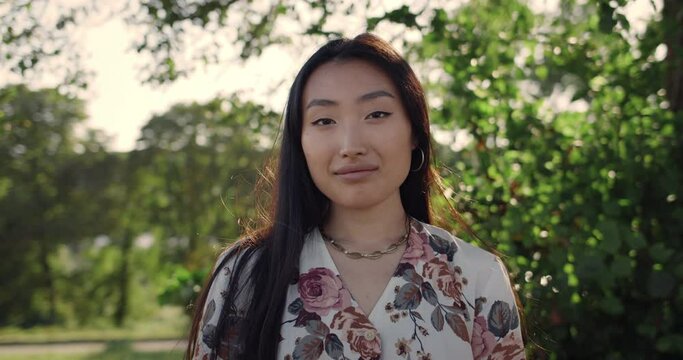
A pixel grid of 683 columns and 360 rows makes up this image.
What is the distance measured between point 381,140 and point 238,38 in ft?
8.76

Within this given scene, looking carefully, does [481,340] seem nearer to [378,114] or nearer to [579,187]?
[378,114]

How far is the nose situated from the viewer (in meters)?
1.98

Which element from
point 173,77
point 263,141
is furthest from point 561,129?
point 173,77

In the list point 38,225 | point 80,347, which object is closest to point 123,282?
point 38,225

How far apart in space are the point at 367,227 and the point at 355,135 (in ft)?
0.74

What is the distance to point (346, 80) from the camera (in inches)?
81.3

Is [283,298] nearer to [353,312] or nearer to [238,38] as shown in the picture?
[353,312]

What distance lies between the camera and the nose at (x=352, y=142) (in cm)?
198

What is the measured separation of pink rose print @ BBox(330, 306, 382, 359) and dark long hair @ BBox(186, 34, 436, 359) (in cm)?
13

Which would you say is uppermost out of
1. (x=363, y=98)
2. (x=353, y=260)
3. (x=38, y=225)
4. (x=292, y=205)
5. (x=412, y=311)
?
(x=363, y=98)

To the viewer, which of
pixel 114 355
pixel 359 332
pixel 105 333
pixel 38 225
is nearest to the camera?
pixel 359 332

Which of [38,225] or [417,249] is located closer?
[417,249]

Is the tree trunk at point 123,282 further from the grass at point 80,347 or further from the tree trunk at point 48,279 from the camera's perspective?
the grass at point 80,347

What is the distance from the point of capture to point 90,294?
18.4 m
